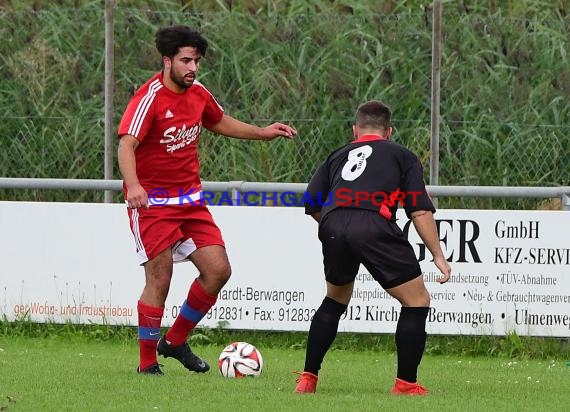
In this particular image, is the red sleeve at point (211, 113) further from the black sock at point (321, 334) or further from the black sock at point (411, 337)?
the black sock at point (411, 337)

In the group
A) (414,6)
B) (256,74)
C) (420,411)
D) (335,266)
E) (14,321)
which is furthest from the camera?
(414,6)

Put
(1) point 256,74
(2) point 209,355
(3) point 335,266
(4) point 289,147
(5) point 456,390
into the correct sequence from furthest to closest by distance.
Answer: (1) point 256,74, (4) point 289,147, (2) point 209,355, (5) point 456,390, (3) point 335,266

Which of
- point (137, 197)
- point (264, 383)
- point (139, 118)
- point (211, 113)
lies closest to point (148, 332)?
point (264, 383)

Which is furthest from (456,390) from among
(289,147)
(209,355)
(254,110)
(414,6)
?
(414,6)

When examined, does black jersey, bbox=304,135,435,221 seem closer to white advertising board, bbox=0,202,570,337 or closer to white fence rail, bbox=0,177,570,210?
white advertising board, bbox=0,202,570,337

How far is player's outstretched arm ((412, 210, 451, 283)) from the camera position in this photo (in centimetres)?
745

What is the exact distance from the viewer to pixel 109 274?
10.9m

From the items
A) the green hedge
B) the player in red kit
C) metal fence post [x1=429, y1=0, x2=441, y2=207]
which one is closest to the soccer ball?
the player in red kit

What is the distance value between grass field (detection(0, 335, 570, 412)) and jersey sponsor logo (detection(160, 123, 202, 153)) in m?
1.46

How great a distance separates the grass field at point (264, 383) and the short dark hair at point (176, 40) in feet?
6.80

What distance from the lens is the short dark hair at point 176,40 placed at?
8.45 m

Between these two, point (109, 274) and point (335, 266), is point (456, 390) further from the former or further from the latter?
point (109, 274)

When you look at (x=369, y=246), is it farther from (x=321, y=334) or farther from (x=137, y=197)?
(x=137, y=197)

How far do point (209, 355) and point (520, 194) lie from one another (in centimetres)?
280
